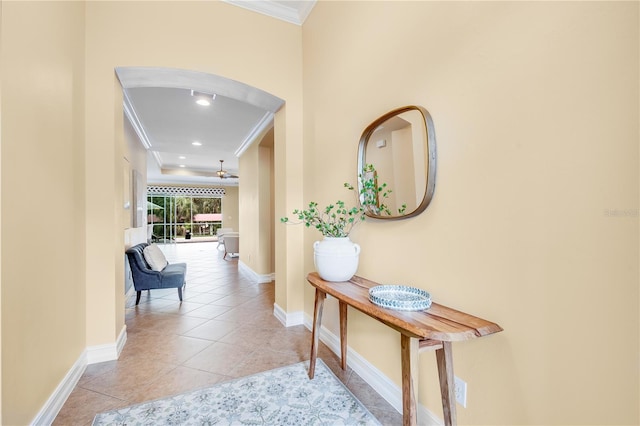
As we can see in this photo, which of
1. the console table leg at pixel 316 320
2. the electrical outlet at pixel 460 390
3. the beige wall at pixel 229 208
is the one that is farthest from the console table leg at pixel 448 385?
the beige wall at pixel 229 208

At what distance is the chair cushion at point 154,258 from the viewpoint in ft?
12.9

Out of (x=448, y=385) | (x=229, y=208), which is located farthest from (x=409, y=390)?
(x=229, y=208)

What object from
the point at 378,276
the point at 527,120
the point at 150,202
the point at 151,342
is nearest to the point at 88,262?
the point at 151,342

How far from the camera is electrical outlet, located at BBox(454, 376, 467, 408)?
1.34m

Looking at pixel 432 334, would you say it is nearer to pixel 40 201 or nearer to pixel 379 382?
pixel 379 382

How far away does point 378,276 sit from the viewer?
1.95 metres

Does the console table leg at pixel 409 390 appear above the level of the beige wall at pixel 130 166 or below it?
below

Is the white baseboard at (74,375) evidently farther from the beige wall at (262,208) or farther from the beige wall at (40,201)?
the beige wall at (262,208)

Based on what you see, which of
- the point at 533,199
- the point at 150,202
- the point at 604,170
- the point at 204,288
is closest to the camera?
the point at 604,170

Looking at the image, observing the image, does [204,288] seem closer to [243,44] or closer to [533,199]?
[243,44]

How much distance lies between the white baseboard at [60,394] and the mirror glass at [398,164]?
2.22 m

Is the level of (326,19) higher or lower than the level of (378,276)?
higher

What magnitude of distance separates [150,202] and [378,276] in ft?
42.1

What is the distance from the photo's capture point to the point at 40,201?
5.18ft
